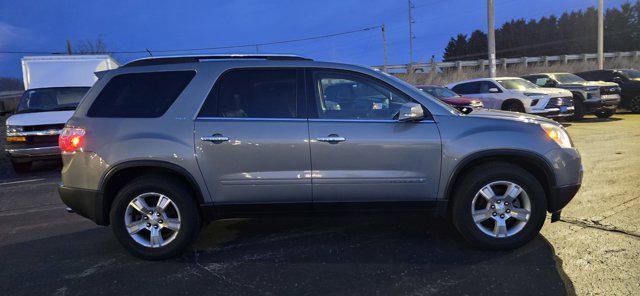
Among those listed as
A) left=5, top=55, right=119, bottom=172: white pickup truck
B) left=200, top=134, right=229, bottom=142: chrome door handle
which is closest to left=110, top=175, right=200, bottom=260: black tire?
left=200, top=134, right=229, bottom=142: chrome door handle

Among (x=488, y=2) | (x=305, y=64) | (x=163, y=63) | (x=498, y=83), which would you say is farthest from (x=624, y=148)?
(x=488, y=2)

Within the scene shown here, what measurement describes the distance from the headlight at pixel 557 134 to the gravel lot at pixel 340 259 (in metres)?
0.94

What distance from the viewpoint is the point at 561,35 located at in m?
81.6

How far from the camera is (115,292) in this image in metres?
3.72

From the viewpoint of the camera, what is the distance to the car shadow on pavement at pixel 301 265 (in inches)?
145

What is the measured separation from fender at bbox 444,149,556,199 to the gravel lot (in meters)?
0.63

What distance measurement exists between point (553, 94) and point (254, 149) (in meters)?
12.9

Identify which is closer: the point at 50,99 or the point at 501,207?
the point at 501,207

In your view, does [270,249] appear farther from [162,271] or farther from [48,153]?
[48,153]

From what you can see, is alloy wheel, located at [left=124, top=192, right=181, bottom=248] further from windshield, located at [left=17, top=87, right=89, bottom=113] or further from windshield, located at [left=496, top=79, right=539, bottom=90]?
windshield, located at [left=496, top=79, right=539, bottom=90]

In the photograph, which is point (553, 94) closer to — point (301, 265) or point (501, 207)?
point (501, 207)

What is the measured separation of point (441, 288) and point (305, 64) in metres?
2.32

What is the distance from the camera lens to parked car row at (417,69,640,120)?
47.2ft

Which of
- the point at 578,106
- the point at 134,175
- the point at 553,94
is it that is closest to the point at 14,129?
the point at 134,175
